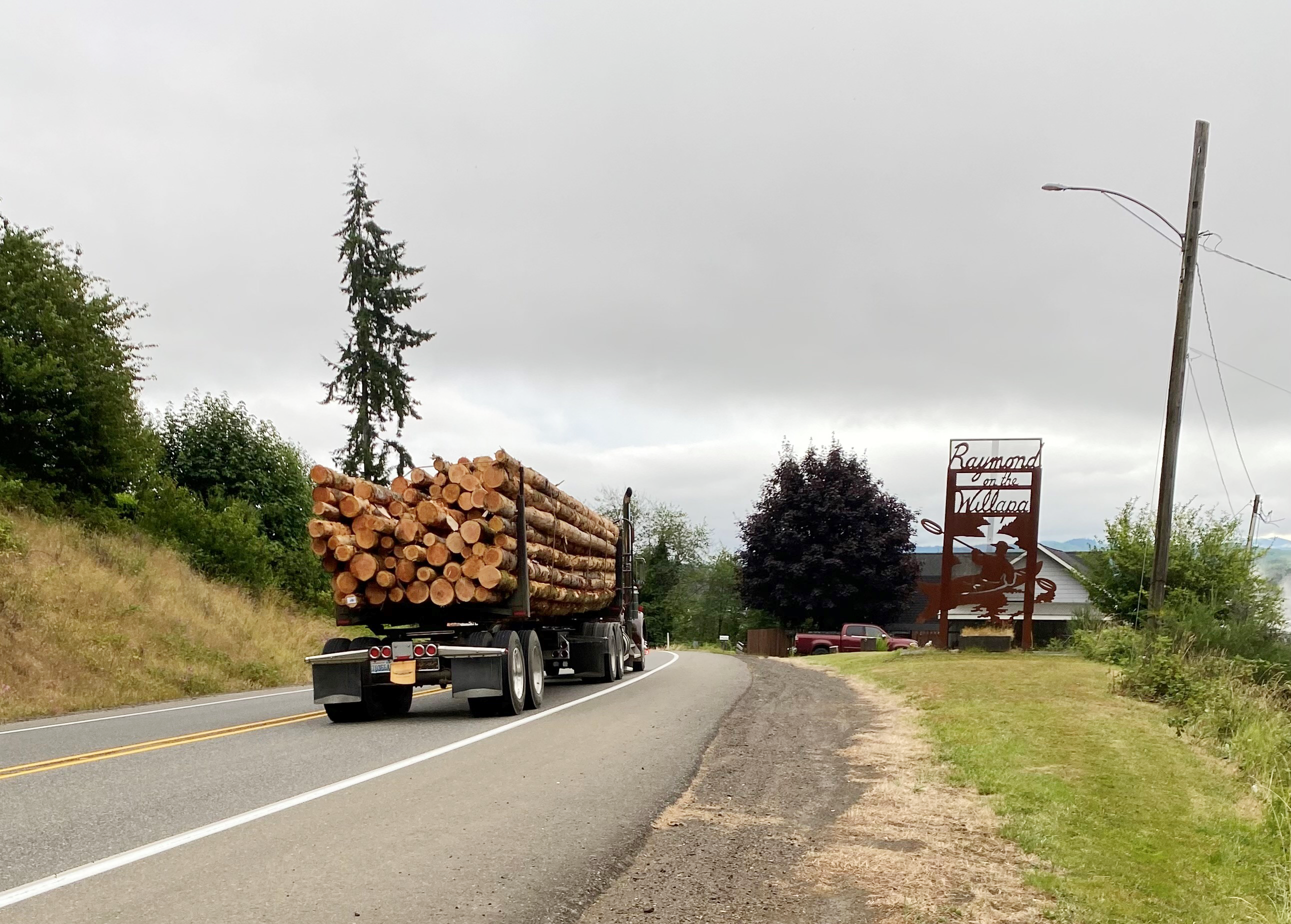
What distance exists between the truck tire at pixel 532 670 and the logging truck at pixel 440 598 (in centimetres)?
2

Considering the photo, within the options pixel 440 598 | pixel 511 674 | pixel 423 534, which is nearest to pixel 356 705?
pixel 440 598

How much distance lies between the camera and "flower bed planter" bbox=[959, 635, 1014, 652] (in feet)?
83.6

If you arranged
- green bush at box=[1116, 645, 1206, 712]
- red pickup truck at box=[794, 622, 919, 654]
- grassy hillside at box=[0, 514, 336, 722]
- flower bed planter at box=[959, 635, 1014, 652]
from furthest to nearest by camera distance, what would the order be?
1. red pickup truck at box=[794, 622, 919, 654]
2. flower bed planter at box=[959, 635, 1014, 652]
3. grassy hillside at box=[0, 514, 336, 722]
4. green bush at box=[1116, 645, 1206, 712]

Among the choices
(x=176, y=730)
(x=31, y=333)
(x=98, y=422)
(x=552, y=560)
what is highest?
(x=31, y=333)

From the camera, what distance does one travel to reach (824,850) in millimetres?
6484

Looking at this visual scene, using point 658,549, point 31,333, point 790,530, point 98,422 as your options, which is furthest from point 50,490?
point 658,549

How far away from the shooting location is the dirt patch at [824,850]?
17.3 feet

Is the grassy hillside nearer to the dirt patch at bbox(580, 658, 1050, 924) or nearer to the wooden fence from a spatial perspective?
the dirt patch at bbox(580, 658, 1050, 924)

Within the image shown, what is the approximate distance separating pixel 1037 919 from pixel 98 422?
1040 inches

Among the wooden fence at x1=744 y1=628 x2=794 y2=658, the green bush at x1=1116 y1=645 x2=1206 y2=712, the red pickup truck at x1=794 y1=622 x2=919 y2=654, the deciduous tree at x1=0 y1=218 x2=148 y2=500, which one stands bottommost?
the wooden fence at x1=744 y1=628 x2=794 y2=658

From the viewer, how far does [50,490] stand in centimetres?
2606

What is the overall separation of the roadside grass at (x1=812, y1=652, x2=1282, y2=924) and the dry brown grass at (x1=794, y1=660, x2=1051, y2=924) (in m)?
0.17

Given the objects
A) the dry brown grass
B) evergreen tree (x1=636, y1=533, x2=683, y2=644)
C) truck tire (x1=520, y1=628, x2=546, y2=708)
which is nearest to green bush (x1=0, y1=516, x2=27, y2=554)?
truck tire (x1=520, y1=628, x2=546, y2=708)

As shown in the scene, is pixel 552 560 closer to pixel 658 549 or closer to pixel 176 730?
pixel 176 730
